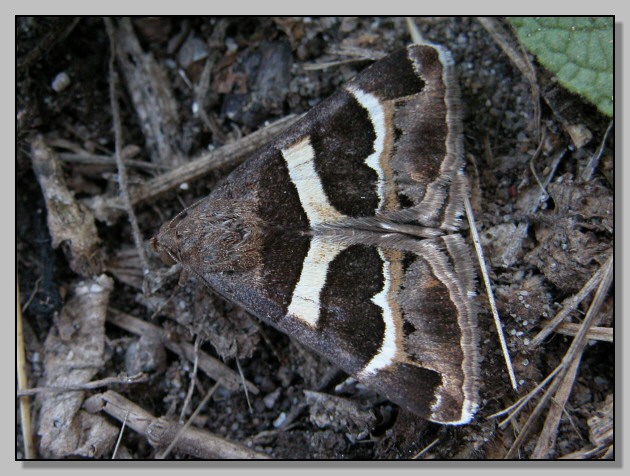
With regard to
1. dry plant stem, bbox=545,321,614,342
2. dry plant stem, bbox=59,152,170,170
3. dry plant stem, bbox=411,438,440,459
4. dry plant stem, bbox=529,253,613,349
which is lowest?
dry plant stem, bbox=411,438,440,459

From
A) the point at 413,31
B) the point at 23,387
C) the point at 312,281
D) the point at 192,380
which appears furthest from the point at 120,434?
the point at 413,31

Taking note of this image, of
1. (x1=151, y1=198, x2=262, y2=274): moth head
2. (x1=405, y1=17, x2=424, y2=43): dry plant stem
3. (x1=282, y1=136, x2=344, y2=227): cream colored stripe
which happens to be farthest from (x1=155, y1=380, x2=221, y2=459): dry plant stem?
(x1=405, y1=17, x2=424, y2=43): dry plant stem

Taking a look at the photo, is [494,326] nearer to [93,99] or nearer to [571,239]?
[571,239]

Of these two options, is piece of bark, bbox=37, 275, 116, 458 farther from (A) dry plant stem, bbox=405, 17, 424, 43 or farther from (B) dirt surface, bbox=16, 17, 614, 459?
(A) dry plant stem, bbox=405, 17, 424, 43

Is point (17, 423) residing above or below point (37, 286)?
below

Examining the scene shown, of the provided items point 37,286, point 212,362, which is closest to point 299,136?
point 212,362

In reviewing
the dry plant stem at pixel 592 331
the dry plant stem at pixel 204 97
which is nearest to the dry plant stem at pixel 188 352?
the dry plant stem at pixel 204 97
